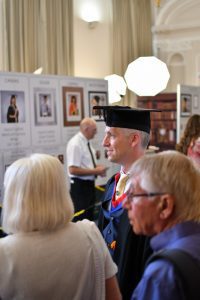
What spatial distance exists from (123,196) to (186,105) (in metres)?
4.80

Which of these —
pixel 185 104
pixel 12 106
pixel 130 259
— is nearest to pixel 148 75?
pixel 12 106

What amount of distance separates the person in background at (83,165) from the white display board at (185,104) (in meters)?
1.66

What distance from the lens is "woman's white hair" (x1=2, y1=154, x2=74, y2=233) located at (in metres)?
1.28

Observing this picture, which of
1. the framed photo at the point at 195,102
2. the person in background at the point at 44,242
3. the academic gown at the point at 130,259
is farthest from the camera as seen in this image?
the framed photo at the point at 195,102

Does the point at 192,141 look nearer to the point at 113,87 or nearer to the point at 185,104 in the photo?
the point at 113,87

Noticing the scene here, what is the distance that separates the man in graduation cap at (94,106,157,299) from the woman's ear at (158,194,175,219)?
562 mm

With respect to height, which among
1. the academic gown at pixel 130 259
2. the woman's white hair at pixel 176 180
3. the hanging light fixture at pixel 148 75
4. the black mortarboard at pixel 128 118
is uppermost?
the hanging light fixture at pixel 148 75

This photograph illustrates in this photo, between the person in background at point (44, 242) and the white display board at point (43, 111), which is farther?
the white display board at point (43, 111)

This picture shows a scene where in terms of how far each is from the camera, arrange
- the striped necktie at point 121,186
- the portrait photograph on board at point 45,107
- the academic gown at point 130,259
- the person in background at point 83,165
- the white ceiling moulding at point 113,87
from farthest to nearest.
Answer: the white ceiling moulding at point 113,87
the person in background at point 83,165
the portrait photograph on board at point 45,107
the striped necktie at point 121,186
the academic gown at point 130,259

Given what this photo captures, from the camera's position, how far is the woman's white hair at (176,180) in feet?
3.62

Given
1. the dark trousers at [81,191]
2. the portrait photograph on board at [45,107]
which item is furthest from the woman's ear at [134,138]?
the dark trousers at [81,191]

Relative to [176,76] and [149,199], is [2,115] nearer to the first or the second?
[149,199]

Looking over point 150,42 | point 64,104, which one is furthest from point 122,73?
point 64,104

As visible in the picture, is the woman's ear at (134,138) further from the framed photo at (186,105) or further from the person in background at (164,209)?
the framed photo at (186,105)
